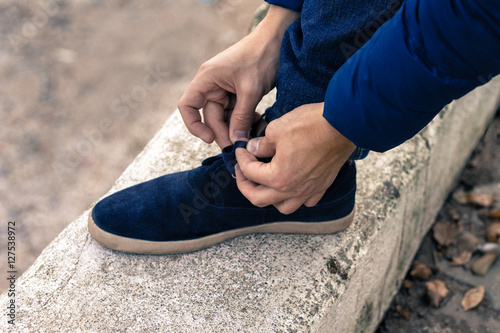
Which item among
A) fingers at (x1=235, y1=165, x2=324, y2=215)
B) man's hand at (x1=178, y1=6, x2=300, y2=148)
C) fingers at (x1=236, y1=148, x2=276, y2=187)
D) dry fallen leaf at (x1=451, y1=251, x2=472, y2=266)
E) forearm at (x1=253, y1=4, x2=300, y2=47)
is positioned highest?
forearm at (x1=253, y1=4, x2=300, y2=47)

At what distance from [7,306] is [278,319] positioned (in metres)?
0.69

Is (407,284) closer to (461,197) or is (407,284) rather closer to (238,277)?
(461,197)

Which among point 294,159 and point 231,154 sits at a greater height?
point 294,159

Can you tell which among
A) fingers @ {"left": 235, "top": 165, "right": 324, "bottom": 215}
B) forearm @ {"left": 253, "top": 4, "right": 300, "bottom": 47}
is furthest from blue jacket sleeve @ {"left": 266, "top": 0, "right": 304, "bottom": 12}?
fingers @ {"left": 235, "top": 165, "right": 324, "bottom": 215}

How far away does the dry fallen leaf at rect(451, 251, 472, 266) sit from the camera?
165 cm

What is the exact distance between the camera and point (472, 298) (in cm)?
155

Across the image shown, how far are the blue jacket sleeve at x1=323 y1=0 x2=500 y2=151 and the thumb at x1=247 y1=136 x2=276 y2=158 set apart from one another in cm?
22

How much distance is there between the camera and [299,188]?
3.14 ft

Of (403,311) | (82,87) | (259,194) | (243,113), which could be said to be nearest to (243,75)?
(243,113)

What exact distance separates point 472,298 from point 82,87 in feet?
7.49

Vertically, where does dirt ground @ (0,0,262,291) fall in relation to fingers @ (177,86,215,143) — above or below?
below

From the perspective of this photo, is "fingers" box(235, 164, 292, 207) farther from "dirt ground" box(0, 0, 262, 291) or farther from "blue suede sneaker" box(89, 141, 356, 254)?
"dirt ground" box(0, 0, 262, 291)

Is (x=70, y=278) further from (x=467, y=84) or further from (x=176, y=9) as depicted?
(x=176, y=9)

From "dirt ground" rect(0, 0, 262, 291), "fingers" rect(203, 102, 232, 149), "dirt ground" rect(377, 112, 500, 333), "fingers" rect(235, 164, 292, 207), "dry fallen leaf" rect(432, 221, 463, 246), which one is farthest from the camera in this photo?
"dirt ground" rect(0, 0, 262, 291)
